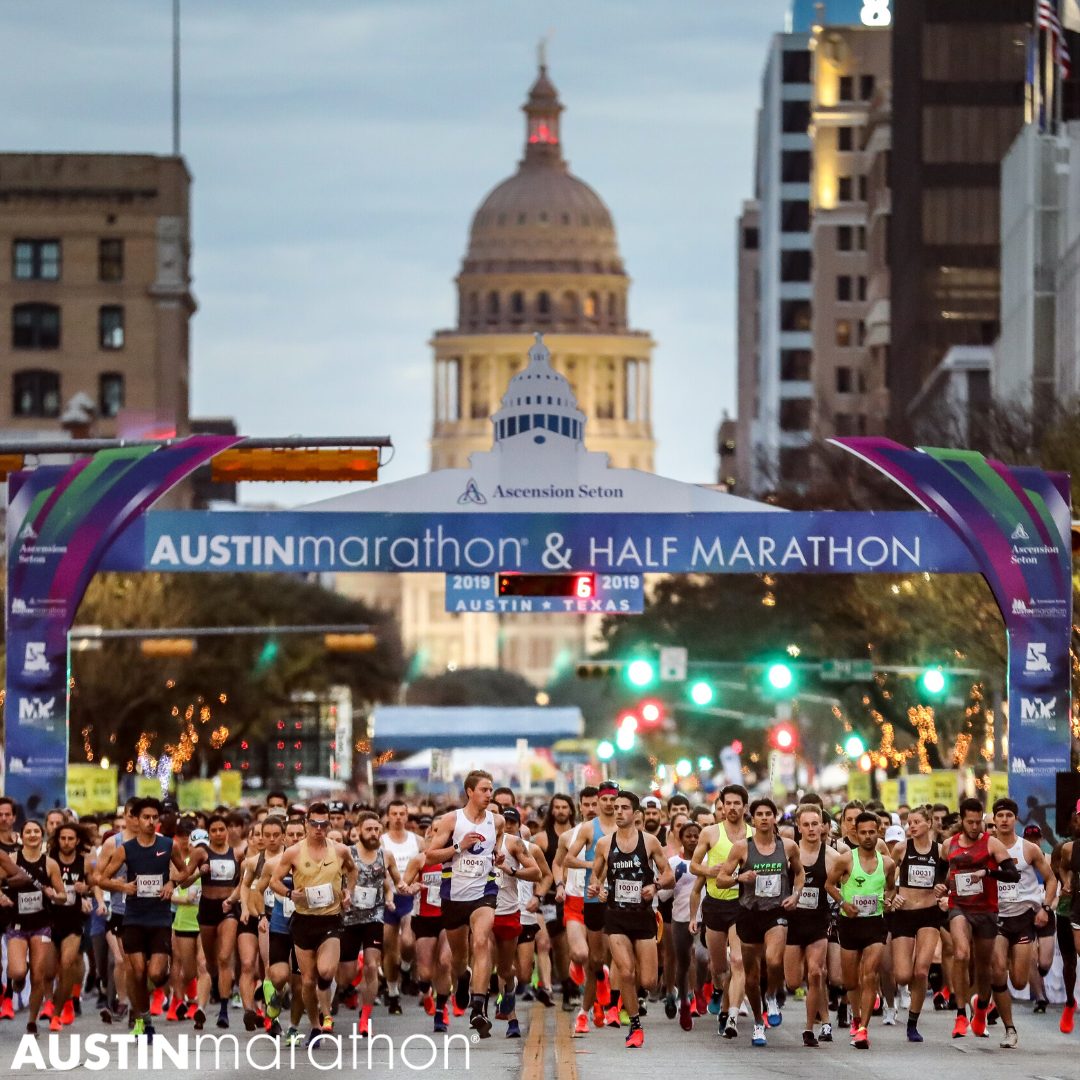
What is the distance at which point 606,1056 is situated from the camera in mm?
21484

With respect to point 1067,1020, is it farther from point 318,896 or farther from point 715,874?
point 318,896

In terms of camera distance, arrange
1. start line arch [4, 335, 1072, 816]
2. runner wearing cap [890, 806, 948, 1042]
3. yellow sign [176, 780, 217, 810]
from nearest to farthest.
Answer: runner wearing cap [890, 806, 948, 1042]
start line arch [4, 335, 1072, 816]
yellow sign [176, 780, 217, 810]

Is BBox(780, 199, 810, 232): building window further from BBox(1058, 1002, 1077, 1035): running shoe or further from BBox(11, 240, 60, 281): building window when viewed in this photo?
BBox(1058, 1002, 1077, 1035): running shoe

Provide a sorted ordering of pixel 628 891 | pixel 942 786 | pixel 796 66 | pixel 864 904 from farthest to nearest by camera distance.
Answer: pixel 796 66 < pixel 942 786 < pixel 864 904 < pixel 628 891

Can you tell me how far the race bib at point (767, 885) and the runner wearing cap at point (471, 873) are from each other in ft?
6.33

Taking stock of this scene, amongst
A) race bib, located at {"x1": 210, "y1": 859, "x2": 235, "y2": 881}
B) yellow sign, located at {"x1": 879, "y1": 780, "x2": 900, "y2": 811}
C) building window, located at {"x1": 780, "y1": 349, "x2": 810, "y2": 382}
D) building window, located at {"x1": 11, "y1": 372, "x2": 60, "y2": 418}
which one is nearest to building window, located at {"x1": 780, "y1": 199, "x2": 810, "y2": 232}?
building window, located at {"x1": 780, "y1": 349, "x2": 810, "y2": 382}

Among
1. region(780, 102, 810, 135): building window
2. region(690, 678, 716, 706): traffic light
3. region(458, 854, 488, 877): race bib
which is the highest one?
region(780, 102, 810, 135): building window

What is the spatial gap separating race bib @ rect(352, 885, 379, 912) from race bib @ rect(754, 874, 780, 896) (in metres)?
2.97

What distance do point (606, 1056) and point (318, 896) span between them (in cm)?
254

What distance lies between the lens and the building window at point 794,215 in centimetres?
17550

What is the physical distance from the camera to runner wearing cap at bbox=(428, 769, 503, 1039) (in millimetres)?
23047

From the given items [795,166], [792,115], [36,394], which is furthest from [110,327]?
[795,166]

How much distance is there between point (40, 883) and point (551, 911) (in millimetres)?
5256

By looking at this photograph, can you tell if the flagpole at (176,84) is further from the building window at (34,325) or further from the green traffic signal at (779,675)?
the green traffic signal at (779,675)
